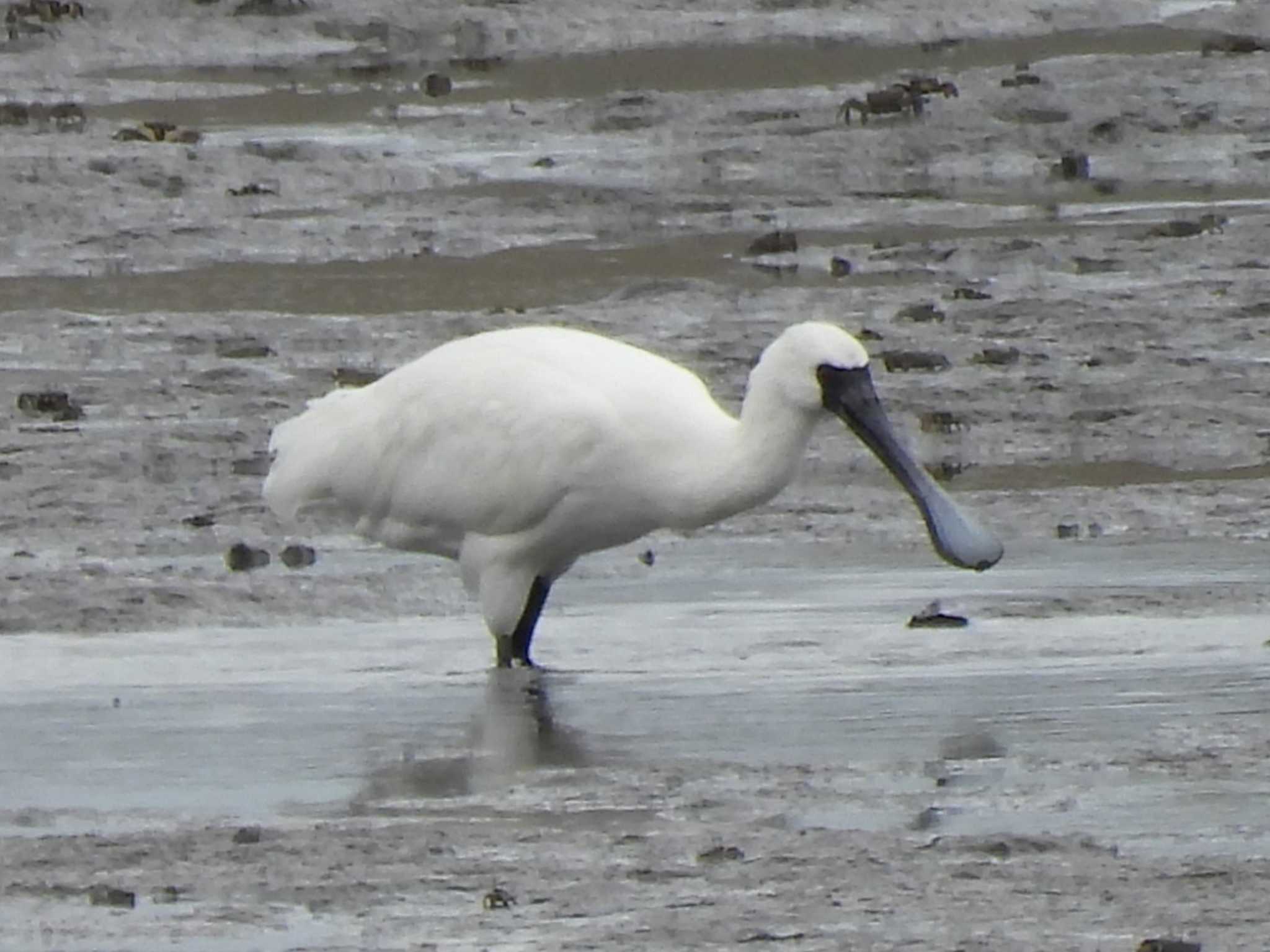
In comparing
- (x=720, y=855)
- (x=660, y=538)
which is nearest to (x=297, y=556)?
(x=660, y=538)

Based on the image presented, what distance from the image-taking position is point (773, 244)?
16.1 m

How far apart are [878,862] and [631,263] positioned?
898 centimetres

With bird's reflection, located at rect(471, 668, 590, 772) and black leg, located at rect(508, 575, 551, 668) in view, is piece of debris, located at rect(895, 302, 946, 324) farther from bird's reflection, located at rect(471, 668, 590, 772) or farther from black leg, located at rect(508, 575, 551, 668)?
bird's reflection, located at rect(471, 668, 590, 772)

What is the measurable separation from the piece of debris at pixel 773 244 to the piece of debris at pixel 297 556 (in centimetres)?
532

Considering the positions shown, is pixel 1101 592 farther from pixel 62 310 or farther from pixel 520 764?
pixel 62 310

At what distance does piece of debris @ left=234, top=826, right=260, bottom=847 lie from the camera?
24.3 feet

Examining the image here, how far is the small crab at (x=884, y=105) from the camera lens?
758 inches

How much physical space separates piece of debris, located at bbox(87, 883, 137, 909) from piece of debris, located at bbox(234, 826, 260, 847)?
0.43m

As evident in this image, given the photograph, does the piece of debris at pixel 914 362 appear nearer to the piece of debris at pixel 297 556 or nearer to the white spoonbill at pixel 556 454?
the piece of debris at pixel 297 556

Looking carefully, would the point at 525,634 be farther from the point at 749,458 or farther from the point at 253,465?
the point at 253,465

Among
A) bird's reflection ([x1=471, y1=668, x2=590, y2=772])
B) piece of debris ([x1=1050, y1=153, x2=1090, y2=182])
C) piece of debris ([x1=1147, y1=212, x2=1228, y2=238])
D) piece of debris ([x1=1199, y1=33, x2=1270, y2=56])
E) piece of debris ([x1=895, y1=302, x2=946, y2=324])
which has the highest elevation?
piece of debris ([x1=1199, y1=33, x2=1270, y2=56])

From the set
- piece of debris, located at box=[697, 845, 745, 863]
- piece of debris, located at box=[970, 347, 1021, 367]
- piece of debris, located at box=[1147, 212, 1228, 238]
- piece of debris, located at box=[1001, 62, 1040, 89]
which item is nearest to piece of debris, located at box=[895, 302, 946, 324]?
piece of debris, located at box=[970, 347, 1021, 367]

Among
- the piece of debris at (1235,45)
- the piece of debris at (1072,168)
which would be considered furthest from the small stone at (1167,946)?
the piece of debris at (1235,45)

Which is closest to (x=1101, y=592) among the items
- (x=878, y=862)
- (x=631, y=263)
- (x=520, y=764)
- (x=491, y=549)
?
(x=491, y=549)
